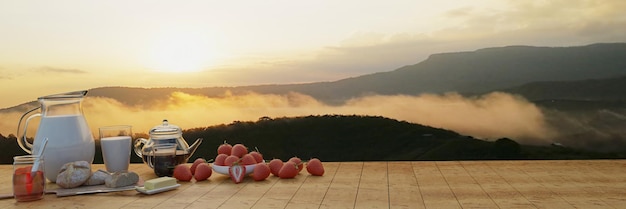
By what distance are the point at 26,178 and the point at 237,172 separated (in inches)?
28.0

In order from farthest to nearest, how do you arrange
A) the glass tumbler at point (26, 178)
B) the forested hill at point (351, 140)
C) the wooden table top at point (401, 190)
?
the forested hill at point (351, 140), the glass tumbler at point (26, 178), the wooden table top at point (401, 190)

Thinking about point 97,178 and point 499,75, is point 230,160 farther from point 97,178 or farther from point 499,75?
point 499,75

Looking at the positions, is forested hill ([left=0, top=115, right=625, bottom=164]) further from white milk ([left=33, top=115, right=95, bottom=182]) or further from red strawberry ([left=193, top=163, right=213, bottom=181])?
white milk ([left=33, top=115, right=95, bottom=182])

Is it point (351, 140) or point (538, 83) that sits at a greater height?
point (538, 83)

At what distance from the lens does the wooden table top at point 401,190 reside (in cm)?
216

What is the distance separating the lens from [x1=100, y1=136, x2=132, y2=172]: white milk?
2.67m

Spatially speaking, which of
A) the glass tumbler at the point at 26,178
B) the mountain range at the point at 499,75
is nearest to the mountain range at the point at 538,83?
the mountain range at the point at 499,75

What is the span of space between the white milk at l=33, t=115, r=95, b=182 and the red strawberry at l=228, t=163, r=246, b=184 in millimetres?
496

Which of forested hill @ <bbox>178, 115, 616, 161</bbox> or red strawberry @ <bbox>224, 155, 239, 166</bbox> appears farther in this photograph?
forested hill @ <bbox>178, 115, 616, 161</bbox>

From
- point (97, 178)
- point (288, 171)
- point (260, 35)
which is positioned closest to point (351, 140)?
point (260, 35)

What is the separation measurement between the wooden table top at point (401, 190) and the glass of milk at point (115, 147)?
0.18 meters

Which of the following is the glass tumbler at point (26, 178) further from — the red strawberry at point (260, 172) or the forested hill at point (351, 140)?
the forested hill at point (351, 140)

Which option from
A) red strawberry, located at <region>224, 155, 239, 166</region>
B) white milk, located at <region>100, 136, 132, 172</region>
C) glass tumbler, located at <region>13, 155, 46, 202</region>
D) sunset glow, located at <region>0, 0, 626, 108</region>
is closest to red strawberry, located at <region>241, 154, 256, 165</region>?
red strawberry, located at <region>224, 155, 239, 166</region>

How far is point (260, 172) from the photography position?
2.66 metres
